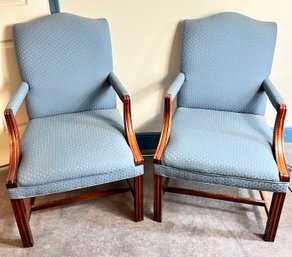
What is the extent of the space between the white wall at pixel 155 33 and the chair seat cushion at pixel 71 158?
16.9 inches

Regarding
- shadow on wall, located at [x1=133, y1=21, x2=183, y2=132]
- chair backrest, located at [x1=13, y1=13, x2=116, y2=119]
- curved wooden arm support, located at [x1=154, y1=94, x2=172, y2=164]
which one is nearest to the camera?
curved wooden arm support, located at [x1=154, y1=94, x2=172, y2=164]

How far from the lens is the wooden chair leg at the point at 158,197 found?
57.5 inches

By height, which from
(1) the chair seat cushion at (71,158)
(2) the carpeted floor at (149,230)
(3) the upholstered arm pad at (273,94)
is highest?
(3) the upholstered arm pad at (273,94)

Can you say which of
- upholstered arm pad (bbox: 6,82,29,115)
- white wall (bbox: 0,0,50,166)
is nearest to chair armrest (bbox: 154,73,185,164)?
upholstered arm pad (bbox: 6,82,29,115)

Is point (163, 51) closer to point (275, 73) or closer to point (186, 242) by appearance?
point (275, 73)

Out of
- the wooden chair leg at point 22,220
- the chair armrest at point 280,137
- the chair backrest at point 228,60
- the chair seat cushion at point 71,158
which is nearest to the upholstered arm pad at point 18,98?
the chair seat cushion at point 71,158

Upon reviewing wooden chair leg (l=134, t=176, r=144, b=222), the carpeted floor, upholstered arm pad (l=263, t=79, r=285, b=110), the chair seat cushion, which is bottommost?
the carpeted floor

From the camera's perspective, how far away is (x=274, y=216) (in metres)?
1.40

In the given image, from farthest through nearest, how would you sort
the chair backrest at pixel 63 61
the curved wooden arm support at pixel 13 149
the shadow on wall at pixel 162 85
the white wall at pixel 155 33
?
the shadow on wall at pixel 162 85 < the white wall at pixel 155 33 < the chair backrest at pixel 63 61 < the curved wooden arm support at pixel 13 149

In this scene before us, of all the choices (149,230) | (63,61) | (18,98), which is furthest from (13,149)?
(149,230)

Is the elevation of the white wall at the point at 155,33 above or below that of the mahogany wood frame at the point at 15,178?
above

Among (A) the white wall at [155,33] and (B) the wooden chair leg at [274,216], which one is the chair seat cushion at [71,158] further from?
(B) the wooden chair leg at [274,216]

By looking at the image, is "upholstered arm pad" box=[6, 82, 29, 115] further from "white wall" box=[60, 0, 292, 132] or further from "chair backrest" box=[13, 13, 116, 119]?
"white wall" box=[60, 0, 292, 132]

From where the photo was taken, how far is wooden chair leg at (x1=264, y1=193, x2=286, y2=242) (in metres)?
1.34
